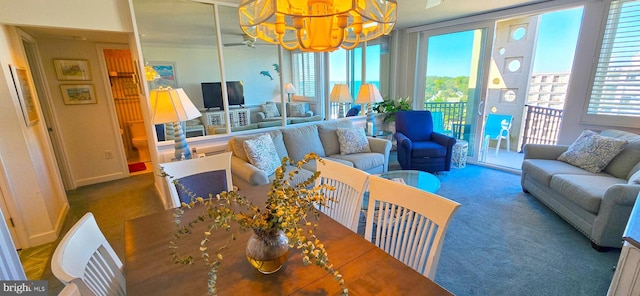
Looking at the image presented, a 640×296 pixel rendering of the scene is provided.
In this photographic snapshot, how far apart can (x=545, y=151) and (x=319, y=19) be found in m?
3.39

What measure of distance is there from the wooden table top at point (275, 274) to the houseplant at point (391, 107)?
397 centimetres

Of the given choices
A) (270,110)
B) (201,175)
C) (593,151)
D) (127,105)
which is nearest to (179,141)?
(201,175)

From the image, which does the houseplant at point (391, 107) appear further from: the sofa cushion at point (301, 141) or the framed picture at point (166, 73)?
the framed picture at point (166, 73)

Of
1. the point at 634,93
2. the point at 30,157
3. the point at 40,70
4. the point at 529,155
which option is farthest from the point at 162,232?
the point at 634,93

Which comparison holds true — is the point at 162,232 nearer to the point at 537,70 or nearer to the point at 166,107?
the point at 166,107

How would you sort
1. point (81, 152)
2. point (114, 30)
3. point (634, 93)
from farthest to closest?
point (81, 152), point (634, 93), point (114, 30)

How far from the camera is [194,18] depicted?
345 cm

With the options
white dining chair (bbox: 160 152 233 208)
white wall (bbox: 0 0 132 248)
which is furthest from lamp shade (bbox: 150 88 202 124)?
white wall (bbox: 0 0 132 248)

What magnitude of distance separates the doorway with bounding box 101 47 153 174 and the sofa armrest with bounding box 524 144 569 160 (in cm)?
602

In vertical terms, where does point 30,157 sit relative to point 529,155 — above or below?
above

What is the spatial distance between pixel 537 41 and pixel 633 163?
130 inches

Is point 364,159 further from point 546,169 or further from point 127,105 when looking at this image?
point 127,105

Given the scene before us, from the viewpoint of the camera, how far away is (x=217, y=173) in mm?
2016

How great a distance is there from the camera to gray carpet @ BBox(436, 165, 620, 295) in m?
1.93
